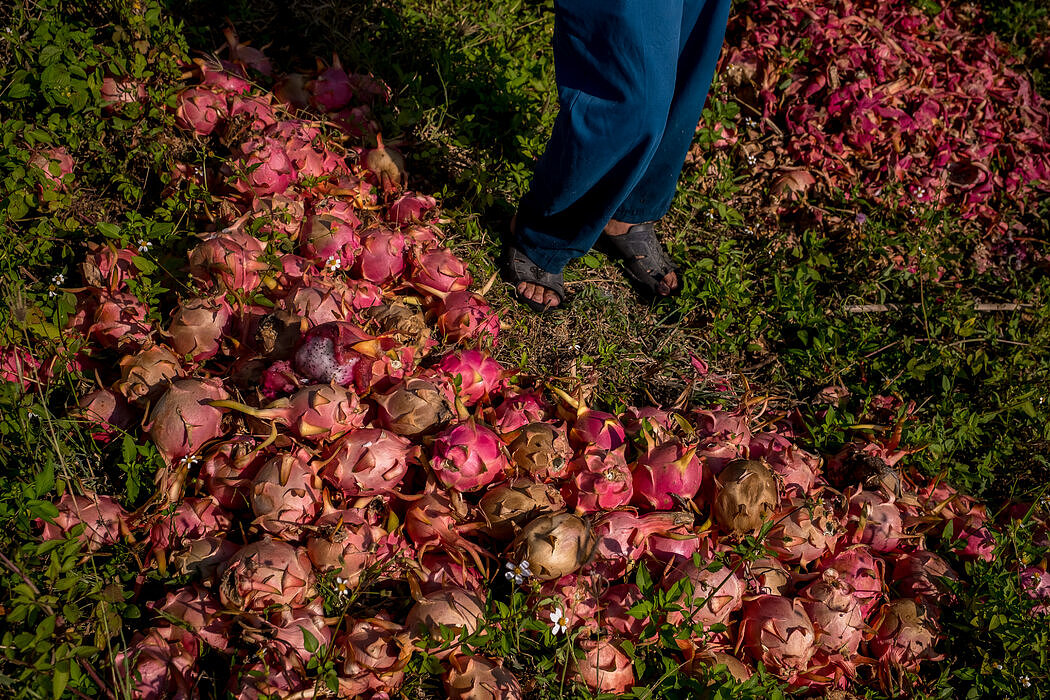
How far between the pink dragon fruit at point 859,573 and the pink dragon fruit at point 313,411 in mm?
1398

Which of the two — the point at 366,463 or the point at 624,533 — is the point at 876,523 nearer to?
the point at 624,533

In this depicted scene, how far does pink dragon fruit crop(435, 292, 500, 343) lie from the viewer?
2271 mm

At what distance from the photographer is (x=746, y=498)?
191 cm

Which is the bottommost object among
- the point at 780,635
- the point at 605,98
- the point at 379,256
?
the point at 780,635

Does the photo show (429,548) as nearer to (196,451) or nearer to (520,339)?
(196,451)

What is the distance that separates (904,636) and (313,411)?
5.51 feet

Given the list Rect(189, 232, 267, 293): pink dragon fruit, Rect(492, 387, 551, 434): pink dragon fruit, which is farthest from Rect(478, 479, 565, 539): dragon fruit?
Rect(189, 232, 267, 293): pink dragon fruit

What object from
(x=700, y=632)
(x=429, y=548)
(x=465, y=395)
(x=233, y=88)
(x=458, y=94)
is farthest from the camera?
(x=458, y=94)

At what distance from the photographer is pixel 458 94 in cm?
323

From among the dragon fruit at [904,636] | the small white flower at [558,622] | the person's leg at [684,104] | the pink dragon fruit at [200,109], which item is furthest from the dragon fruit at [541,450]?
the pink dragon fruit at [200,109]

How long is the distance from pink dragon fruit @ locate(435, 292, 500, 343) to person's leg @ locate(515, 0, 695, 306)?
43 centimetres

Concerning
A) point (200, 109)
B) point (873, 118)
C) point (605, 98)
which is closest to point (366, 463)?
point (605, 98)

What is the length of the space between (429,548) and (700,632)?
2.26 feet

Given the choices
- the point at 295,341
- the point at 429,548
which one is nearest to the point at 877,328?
the point at 429,548
